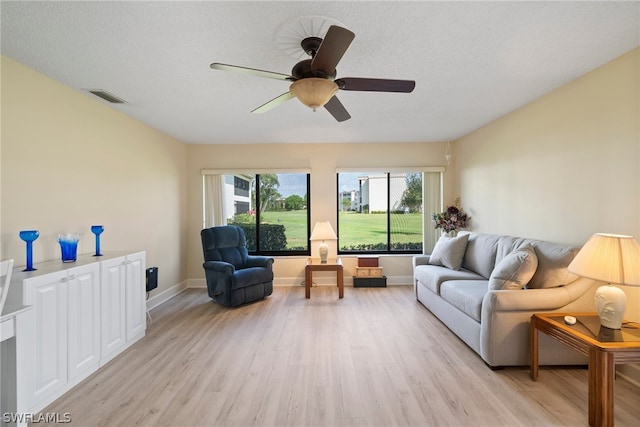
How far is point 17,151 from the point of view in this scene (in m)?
2.19

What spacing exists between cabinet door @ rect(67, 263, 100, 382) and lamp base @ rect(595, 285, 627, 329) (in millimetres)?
3874

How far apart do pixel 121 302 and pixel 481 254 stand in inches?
159

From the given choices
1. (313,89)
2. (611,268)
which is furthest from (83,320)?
(611,268)

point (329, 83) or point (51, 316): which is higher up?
point (329, 83)

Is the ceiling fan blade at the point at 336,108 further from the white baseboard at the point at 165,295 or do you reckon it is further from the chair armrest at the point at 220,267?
the white baseboard at the point at 165,295

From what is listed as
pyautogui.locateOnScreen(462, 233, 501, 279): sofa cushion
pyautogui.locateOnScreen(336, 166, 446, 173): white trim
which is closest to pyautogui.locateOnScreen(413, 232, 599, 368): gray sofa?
pyautogui.locateOnScreen(462, 233, 501, 279): sofa cushion

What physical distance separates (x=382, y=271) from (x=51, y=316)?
168 inches

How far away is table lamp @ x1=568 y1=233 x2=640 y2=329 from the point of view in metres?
1.73

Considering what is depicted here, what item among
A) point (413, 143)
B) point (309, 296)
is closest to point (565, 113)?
point (413, 143)

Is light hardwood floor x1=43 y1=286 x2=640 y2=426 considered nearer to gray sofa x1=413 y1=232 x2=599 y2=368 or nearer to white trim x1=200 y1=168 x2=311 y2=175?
gray sofa x1=413 y1=232 x2=599 y2=368

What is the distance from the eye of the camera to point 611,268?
5.81 feet

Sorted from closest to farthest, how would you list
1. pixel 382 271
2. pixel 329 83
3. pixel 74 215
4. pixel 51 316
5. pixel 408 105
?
pixel 329 83, pixel 51 316, pixel 74 215, pixel 408 105, pixel 382 271

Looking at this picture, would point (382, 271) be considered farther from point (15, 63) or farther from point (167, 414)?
point (15, 63)

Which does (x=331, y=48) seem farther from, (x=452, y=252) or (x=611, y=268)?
(x=452, y=252)
